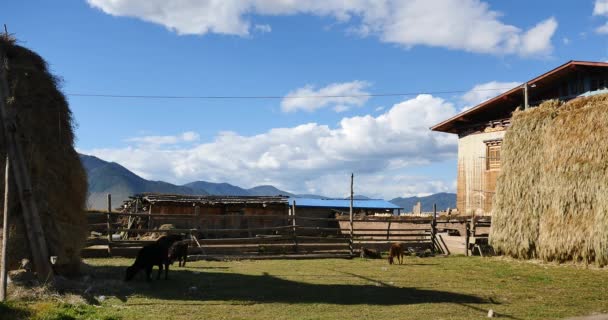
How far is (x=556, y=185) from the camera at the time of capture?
15164 mm

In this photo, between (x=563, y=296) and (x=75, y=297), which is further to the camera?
(x=563, y=296)

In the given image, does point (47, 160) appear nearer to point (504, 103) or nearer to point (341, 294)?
point (341, 294)

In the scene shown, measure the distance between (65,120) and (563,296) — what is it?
35.9 ft

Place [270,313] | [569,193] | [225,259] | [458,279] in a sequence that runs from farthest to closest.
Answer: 1. [225,259]
2. [569,193]
3. [458,279]
4. [270,313]

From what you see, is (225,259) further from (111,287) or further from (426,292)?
(426,292)

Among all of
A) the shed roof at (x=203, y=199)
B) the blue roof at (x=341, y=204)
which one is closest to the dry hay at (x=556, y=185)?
the shed roof at (x=203, y=199)

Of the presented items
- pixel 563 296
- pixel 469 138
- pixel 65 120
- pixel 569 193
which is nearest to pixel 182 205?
pixel 469 138

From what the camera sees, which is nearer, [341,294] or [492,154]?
[341,294]

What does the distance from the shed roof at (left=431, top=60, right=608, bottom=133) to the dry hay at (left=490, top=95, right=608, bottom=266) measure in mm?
8892

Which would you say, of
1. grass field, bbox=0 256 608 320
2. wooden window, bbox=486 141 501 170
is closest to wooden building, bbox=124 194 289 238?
wooden window, bbox=486 141 501 170

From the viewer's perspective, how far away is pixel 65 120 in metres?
11.6

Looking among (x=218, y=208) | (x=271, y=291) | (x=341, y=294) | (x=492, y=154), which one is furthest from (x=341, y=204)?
(x=341, y=294)

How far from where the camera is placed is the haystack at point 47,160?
10.2 meters

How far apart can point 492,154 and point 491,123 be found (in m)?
1.79
